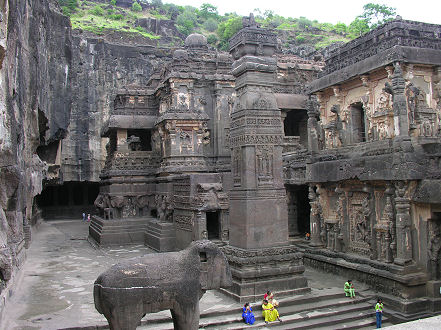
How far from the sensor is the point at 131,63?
34.8 metres

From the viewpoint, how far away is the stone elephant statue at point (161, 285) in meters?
5.67

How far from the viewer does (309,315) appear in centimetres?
889

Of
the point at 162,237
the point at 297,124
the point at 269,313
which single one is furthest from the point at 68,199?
the point at 269,313

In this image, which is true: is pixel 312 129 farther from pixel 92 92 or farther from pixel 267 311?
pixel 92 92

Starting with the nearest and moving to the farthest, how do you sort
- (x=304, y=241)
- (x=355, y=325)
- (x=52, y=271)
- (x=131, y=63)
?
1. (x=355, y=325)
2. (x=52, y=271)
3. (x=304, y=241)
4. (x=131, y=63)

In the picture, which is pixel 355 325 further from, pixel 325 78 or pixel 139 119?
pixel 139 119

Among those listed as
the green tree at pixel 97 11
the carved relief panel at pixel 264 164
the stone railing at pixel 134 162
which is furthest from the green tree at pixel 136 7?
the carved relief panel at pixel 264 164

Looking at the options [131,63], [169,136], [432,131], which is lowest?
[432,131]

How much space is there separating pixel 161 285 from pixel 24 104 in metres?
10.2

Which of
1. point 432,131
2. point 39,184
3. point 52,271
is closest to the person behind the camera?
point 432,131

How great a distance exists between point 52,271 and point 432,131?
39.7ft

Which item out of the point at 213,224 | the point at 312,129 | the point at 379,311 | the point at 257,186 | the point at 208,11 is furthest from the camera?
the point at 208,11

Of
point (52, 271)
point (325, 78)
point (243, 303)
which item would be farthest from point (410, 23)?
point (52, 271)

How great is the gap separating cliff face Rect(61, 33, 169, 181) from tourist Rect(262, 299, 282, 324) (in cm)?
2610
